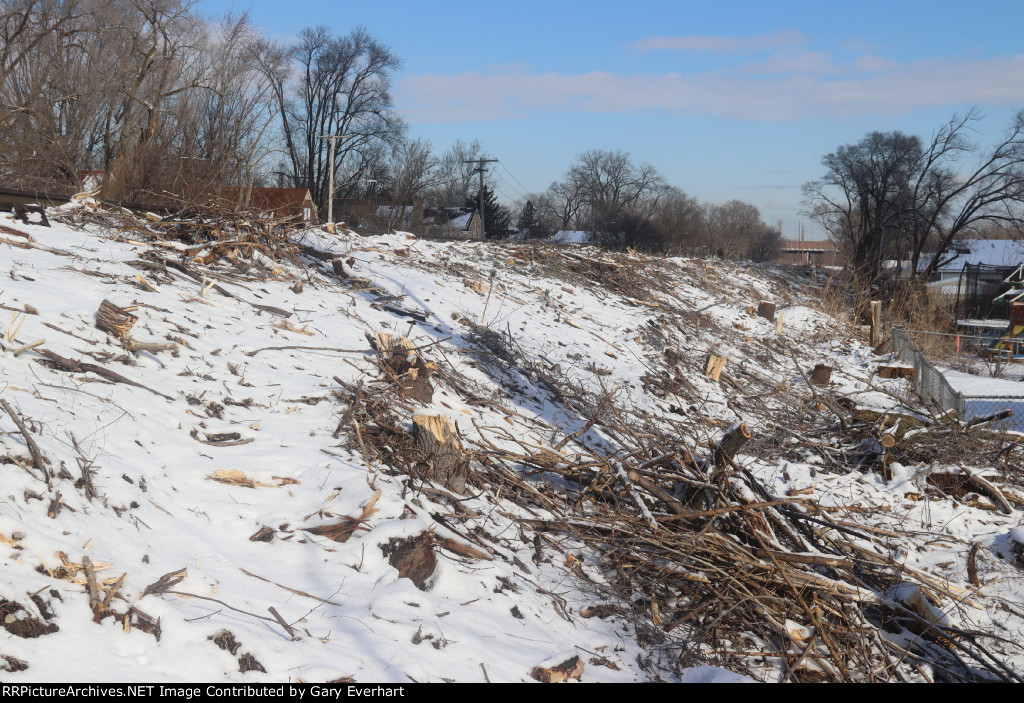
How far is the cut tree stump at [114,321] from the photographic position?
514cm

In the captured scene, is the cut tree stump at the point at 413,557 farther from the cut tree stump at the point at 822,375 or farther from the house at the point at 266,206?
the cut tree stump at the point at 822,375

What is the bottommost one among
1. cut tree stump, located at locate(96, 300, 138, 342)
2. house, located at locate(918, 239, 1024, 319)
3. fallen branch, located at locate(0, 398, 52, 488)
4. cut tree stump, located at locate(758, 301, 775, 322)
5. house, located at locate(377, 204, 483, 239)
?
fallen branch, located at locate(0, 398, 52, 488)

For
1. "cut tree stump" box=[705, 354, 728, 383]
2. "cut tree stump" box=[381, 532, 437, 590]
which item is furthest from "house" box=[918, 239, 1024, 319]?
"cut tree stump" box=[381, 532, 437, 590]

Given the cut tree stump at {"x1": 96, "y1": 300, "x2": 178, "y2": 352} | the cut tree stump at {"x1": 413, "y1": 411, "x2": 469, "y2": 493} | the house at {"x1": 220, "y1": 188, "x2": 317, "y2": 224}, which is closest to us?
the cut tree stump at {"x1": 413, "y1": 411, "x2": 469, "y2": 493}

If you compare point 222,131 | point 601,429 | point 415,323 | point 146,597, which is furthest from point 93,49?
point 146,597

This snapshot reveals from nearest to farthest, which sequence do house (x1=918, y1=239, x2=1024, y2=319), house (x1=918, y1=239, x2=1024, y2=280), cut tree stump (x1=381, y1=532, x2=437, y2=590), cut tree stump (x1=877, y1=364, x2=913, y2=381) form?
1. cut tree stump (x1=381, y1=532, x2=437, y2=590)
2. cut tree stump (x1=877, y1=364, x2=913, y2=381)
3. house (x1=918, y1=239, x2=1024, y2=319)
4. house (x1=918, y1=239, x2=1024, y2=280)

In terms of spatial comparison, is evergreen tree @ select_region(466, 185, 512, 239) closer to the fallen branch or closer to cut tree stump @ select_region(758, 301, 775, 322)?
cut tree stump @ select_region(758, 301, 775, 322)

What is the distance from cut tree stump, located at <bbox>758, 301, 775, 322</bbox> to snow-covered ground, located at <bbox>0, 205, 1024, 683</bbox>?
8217mm

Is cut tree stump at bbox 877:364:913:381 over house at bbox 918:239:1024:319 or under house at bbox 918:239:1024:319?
under

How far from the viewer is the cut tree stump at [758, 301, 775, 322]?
16.9m

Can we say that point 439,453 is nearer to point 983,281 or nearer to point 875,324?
point 875,324

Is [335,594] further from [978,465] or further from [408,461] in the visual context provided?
[978,465]

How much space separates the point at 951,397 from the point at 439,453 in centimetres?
724

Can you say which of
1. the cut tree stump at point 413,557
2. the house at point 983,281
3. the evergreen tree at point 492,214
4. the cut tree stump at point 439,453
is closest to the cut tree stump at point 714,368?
the cut tree stump at point 439,453
